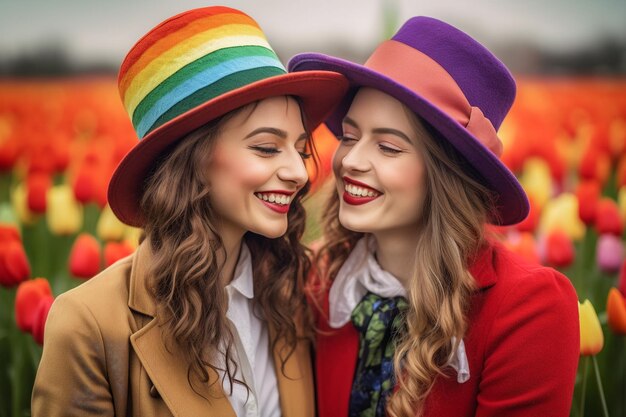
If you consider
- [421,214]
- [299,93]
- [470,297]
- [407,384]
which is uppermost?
[299,93]

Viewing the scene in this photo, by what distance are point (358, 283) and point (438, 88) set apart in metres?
0.89

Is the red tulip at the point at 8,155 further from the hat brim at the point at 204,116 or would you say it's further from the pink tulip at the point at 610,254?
the pink tulip at the point at 610,254

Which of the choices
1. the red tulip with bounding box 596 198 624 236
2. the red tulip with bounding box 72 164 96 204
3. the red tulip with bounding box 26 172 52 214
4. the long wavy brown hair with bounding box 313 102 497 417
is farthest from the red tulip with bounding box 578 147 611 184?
the red tulip with bounding box 26 172 52 214

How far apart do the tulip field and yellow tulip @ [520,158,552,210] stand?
11 millimetres

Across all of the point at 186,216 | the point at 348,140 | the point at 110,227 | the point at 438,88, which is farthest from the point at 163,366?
the point at 110,227

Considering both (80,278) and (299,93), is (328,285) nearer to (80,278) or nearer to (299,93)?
(299,93)

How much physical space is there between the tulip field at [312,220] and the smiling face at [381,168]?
2.09 feet

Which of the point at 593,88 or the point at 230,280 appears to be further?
the point at 593,88

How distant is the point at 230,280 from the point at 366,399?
0.71 metres

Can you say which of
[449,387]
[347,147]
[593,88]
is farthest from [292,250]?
[593,88]

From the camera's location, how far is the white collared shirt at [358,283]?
256 cm

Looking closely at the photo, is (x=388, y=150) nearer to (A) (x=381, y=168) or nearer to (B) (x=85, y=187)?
(A) (x=381, y=168)

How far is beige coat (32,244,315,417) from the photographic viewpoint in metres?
1.99

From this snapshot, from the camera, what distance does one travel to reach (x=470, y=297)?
2354mm
